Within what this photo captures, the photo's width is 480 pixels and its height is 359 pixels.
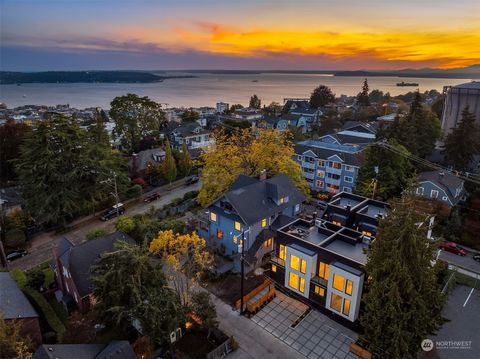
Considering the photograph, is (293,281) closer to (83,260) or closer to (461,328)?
(461,328)

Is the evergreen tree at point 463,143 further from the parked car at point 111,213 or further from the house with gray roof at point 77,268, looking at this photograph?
the parked car at point 111,213

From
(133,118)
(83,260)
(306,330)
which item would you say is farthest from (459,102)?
(83,260)

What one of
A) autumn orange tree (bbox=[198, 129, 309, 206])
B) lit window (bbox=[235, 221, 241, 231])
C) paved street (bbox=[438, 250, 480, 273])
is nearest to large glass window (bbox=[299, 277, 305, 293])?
lit window (bbox=[235, 221, 241, 231])

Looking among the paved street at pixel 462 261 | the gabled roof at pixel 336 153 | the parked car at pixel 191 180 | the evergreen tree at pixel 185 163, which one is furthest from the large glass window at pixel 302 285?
the evergreen tree at pixel 185 163

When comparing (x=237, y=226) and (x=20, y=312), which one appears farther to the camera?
(x=237, y=226)

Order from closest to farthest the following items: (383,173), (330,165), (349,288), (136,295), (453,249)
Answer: (136,295) < (349,288) < (453,249) < (383,173) < (330,165)

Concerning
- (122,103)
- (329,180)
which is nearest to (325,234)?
(329,180)
